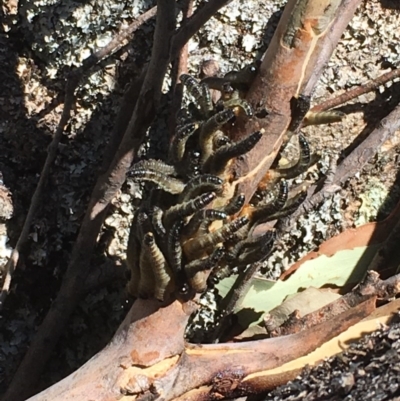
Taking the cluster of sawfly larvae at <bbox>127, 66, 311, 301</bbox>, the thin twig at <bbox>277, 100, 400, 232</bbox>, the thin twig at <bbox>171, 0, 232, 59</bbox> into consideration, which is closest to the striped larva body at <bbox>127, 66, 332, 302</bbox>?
the cluster of sawfly larvae at <bbox>127, 66, 311, 301</bbox>

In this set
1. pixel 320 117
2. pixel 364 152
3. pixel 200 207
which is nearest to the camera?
pixel 200 207

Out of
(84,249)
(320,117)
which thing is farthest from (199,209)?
(84,249)

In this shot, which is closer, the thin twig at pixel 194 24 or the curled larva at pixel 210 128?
the curled larva at pixel 210 128

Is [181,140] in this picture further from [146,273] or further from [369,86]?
[369,86]

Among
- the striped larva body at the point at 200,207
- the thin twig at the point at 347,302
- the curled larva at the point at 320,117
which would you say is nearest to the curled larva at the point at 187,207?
the striped larva body at the point at 200,207

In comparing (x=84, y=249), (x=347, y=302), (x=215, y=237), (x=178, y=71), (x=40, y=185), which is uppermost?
(x=178, y=71)

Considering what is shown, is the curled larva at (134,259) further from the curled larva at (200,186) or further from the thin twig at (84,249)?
the thin twig at (84,249)

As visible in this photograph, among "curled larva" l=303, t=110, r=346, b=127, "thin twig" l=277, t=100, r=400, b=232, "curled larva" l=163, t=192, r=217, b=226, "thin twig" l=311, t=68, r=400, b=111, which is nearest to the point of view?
"curled larva" l=163, t=192, r=217, b=226

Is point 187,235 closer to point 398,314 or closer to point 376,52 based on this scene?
point 398,314

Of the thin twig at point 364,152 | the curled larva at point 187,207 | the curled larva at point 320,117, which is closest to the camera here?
the curled larva at point 187,207

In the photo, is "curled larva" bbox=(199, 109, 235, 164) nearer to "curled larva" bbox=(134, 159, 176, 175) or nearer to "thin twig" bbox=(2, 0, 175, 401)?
"curled larva" bbox=(134, 159, 176, 175)
